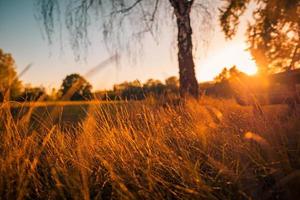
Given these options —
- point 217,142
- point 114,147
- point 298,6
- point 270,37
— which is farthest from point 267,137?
point 270,37

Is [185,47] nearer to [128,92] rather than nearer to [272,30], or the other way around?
[128,92]

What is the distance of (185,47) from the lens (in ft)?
19.2

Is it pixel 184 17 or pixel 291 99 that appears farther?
pixel 184 17

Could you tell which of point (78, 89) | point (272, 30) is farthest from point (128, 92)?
point (272, 30)

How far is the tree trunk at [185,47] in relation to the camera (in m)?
5.84

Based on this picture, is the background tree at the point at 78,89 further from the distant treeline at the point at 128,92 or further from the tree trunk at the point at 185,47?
the tree trunk at the point at 185,47

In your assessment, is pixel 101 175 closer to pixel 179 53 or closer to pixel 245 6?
pixel 179 53

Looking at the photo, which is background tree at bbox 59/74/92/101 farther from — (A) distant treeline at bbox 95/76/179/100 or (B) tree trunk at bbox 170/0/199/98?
(B) tree trunk at bbox 170/0/199/98

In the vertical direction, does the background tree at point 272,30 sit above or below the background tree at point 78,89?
above

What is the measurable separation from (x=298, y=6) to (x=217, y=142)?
21.3 ft

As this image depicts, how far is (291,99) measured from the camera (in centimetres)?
399

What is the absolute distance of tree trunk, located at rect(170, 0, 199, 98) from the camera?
584 cm

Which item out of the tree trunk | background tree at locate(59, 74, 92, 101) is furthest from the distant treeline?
the tree trunk

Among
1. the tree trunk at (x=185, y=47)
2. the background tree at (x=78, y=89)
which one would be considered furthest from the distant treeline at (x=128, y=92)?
the tree trunk at (x=185, y=47)
